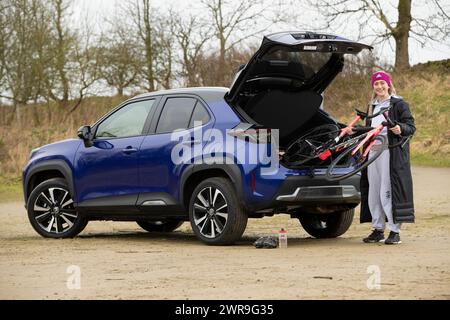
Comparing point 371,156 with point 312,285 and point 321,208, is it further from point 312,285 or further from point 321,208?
point 312,285

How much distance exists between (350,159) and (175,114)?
2.07 meters

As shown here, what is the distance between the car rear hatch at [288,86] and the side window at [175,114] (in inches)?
22.5

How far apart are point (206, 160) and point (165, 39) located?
28.2 meters

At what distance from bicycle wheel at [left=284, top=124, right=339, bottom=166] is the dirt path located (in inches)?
38.1

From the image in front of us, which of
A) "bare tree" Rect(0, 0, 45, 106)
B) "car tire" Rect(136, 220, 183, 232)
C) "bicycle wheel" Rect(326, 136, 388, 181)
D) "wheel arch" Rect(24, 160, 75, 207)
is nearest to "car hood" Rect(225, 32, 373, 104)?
"bicycle wheel" Rect(326, 136, 388, 181)

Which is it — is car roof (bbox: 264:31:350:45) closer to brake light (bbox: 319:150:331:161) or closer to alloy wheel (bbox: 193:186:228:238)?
brake light (bbox: 319:150:331:161)

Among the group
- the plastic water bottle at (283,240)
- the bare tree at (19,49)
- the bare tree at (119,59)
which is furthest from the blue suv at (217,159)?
the bare tree at (119,59)

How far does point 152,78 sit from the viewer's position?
38.5 metres

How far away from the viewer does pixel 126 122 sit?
12023 millimetres

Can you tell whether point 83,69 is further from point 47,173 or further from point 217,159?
point 217,159

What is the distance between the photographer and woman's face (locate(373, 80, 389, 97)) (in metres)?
10.7

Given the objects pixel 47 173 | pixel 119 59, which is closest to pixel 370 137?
→ pixel 47 173

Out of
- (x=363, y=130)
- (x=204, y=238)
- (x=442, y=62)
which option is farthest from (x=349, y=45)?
(x=442, y=62)

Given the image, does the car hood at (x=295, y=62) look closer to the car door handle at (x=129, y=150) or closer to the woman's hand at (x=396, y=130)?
the woman's hand at (x=396, y=130)
